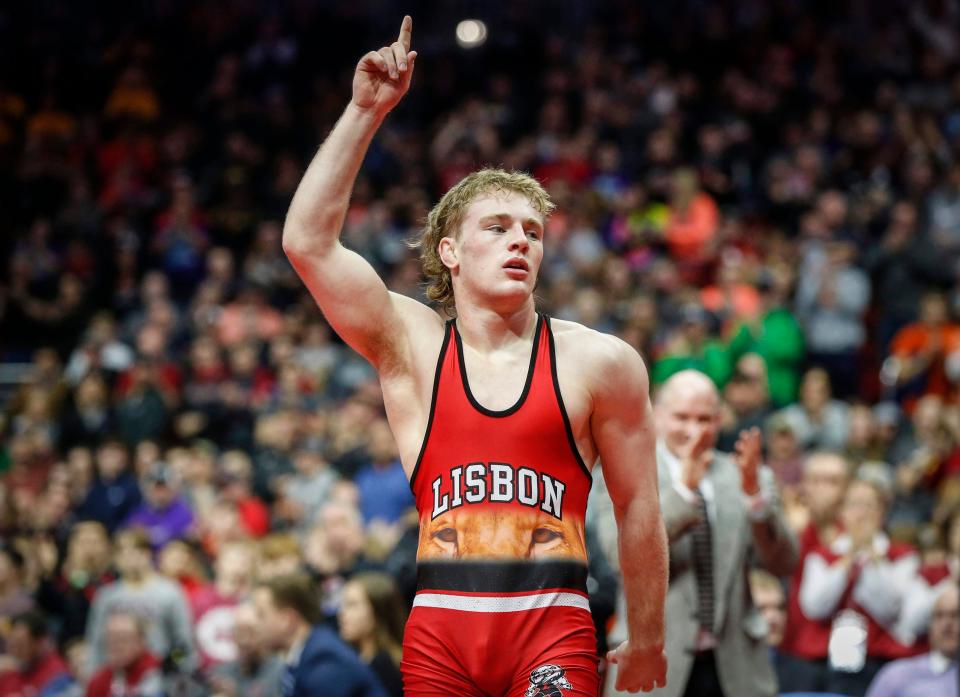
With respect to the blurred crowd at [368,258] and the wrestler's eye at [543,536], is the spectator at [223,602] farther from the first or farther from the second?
the wrestler's eye at [543,536]

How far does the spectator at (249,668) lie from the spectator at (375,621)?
0.75m

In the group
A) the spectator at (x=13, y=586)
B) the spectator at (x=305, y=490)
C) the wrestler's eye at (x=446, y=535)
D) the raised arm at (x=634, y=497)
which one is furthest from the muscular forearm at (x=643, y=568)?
the spectator at (x=305, y=490)

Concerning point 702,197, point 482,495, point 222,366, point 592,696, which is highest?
point 702,197

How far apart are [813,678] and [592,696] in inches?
154

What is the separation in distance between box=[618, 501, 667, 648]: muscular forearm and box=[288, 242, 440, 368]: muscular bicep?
80 centimetres

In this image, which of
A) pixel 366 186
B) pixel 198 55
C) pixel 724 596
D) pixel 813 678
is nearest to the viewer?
pixel 724 596

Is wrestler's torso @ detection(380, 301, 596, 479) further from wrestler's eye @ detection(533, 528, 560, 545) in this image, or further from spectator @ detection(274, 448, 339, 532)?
spectator @ detection(274, 448, 339, 532)

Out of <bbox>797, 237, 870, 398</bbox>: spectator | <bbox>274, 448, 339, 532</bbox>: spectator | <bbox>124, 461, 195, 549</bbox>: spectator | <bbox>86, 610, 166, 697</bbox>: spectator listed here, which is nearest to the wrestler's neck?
<bbox>86, 610, 166, 697</bbox>: spectator

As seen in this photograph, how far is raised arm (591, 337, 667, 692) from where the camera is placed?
381 centimetres

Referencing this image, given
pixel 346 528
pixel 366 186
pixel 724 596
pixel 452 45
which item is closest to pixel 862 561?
pixel 724 596

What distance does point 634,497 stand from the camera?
3867 mm

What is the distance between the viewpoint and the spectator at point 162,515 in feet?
35.8

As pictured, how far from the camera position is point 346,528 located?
29.1 feet

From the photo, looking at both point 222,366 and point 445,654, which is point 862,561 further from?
point 222,366
